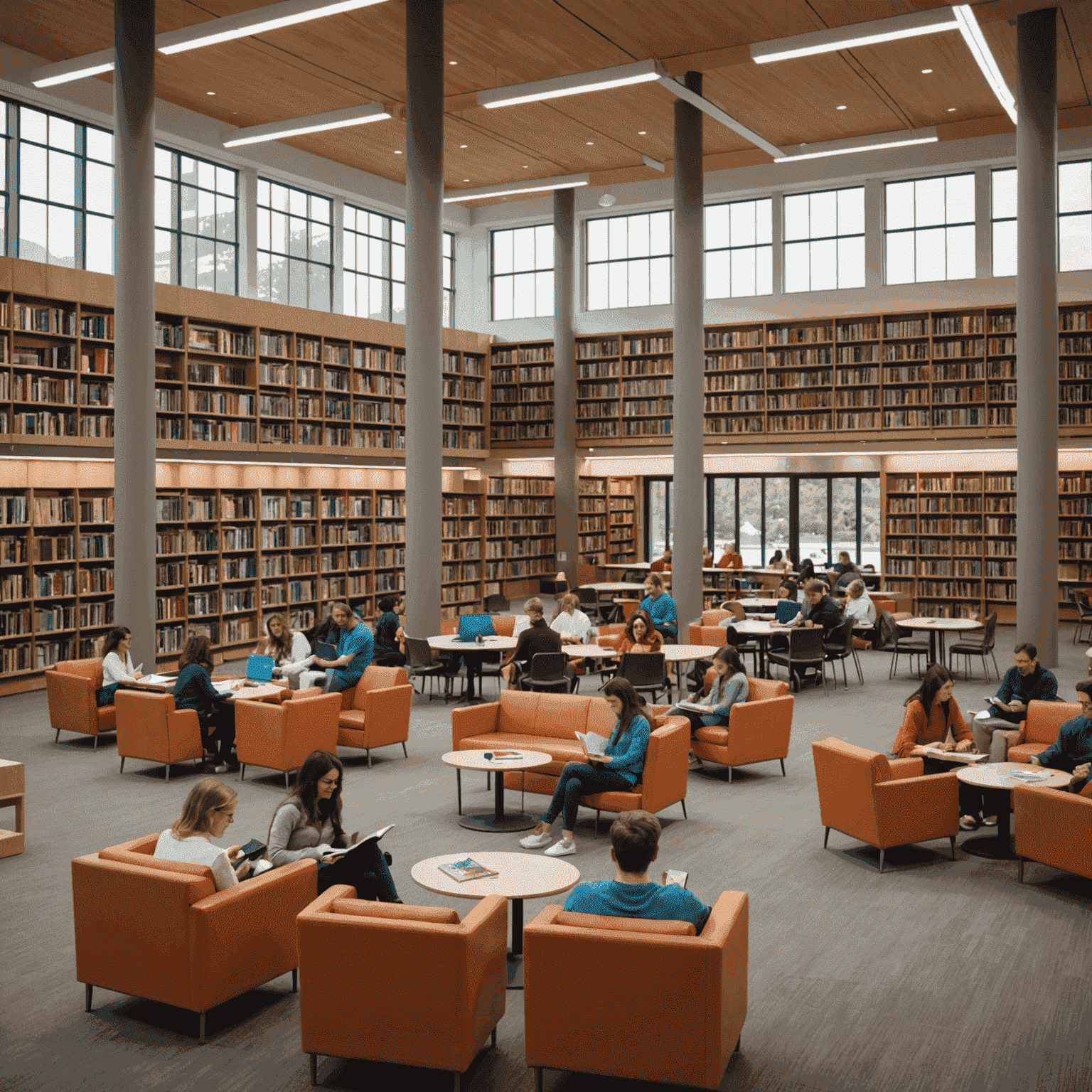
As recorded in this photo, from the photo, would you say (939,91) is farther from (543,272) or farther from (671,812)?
(671,812)

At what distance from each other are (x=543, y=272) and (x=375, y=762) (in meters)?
14.8

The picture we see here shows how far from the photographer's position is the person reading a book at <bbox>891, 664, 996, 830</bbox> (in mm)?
6703

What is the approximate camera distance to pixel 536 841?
633cm

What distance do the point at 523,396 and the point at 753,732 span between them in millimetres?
12866

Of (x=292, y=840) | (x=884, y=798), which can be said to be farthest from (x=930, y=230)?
(x=292, y=840)

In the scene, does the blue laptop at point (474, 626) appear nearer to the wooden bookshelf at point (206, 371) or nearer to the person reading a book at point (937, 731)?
the wooden bookshelf at point (206, 371)

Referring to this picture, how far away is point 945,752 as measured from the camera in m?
6.55

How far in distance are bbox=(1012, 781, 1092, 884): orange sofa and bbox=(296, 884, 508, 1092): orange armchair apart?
3342 mm

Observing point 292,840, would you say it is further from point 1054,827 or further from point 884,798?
point 1054,827

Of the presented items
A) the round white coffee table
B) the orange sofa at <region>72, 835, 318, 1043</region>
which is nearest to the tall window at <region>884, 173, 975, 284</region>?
the round white coffee table

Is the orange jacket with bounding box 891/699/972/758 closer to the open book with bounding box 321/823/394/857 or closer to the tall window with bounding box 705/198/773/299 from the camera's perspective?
the open book with bounding box 321/823/394/857

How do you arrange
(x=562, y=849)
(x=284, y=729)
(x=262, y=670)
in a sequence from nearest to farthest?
(x=562, y=849) → (x=284, y=729) → (x=262, y=670)

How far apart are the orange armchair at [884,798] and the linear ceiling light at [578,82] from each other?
27.2 ft

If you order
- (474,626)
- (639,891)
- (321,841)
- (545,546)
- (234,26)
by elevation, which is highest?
(234,26)
